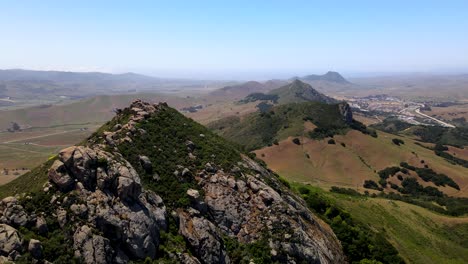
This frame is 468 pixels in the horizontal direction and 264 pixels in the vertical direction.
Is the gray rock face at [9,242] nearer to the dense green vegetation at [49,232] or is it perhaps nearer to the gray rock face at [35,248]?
the dense green vegetation at [49,232]

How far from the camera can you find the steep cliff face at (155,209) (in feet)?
85.5

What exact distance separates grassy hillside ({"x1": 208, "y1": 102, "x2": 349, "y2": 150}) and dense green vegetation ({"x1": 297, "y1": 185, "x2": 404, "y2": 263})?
3297 inches

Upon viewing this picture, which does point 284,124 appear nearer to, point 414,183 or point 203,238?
point 414,183

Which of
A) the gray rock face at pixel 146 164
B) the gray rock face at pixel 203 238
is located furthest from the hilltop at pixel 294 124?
the gray rock face at pixel 203 238

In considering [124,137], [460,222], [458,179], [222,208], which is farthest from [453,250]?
[458,179]

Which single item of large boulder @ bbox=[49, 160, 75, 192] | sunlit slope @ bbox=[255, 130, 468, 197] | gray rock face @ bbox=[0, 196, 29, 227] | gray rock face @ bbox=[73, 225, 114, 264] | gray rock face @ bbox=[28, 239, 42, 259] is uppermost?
large boulder @ bbox=[49, 160, 75, 192]

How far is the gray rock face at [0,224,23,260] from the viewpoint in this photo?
22750mm

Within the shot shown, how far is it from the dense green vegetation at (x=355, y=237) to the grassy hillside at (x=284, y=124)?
83.7 meters

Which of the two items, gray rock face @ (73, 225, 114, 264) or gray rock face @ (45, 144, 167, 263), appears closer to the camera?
gray rock face @ (73, 225, 114, 264)

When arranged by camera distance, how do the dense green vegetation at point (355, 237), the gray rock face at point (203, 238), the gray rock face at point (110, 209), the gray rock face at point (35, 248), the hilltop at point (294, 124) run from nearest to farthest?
the gray rock face at point (35, 248) < the gray rock face at point (110, 209) < the gray rock face at point (203, 238) < the dense green vegetation at point (355, 237) < the hilltop at point (294, 124)

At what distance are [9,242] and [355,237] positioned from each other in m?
39.5

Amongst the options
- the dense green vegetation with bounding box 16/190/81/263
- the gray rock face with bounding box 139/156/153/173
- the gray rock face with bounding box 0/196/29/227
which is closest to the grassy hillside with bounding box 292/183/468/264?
the gray rock face with bounding box 139/156/153/173

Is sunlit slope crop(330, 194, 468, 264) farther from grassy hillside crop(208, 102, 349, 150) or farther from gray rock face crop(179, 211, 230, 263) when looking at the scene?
grassy hillside crop(208, 102, 349, 150)

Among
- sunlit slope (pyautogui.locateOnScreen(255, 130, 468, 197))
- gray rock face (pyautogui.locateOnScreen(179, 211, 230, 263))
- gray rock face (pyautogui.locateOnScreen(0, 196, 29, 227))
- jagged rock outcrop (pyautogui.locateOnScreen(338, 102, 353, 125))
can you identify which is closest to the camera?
gray rock face (pyautogui.locateOnScreen(0, 196, 29, 227))
